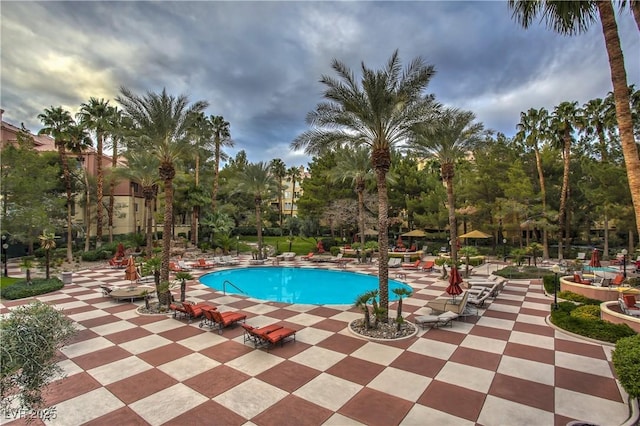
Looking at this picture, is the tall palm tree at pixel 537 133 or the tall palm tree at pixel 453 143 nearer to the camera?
the tall palm tree at pixel 453 143

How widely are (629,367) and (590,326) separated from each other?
18.3ft

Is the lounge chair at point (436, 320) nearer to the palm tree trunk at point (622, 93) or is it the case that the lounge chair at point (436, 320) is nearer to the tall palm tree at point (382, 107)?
the tall palm tree at point (382, 107)

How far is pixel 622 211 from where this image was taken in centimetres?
2197

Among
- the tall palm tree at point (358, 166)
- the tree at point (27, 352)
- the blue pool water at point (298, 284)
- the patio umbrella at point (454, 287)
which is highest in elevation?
the tall palm tree at point (358, 166)

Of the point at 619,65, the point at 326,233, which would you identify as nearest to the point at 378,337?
the point at 619,65

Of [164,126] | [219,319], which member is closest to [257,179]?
[164,126]

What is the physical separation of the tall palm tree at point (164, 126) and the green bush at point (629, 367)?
14.0 meters

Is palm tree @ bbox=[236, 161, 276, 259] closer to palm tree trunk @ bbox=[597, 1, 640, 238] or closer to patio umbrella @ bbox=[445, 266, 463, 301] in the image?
patio umbrella @ bbox=[445, 266, 463, 301]

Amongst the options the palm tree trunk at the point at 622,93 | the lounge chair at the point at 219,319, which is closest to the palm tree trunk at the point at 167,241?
the lounge chair at the point at 219,319

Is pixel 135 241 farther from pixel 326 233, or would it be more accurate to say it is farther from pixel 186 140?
pixel 326 233

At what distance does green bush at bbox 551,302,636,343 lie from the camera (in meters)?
9.52

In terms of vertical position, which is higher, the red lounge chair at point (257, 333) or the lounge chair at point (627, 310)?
the lounge chair at point (627, 310)

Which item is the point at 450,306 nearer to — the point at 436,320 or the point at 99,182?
the point at 436,320

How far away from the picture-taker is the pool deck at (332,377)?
619 cm
